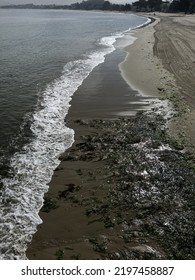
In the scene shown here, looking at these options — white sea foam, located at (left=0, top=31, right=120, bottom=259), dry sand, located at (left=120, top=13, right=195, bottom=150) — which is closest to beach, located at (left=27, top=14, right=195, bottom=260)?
dry sand, located at (left=120, top=13, right=195, bottom=150)

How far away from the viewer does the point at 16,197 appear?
9.51 metres

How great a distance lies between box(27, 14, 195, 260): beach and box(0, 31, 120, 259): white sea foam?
28cm

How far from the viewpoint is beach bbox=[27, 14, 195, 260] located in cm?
782

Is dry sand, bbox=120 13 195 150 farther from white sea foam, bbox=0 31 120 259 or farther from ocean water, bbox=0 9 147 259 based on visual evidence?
white sea foam, bbox=0 31 120 259

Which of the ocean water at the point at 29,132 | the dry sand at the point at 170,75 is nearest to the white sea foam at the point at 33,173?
the ocean water at the point at 29,132

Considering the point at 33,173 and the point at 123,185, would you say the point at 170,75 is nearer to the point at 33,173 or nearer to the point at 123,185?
the point at 123,185

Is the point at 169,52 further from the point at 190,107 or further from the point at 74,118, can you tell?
the point at 74,118

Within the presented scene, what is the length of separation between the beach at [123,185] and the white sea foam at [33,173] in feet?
0.93

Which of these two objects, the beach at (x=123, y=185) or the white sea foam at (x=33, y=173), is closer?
the beach at (x=123, y=185)

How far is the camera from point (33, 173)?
1084 cm

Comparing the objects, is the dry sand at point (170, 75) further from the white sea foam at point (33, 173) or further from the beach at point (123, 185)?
the white sea foam at point (33, 173)

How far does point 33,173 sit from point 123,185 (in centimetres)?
304

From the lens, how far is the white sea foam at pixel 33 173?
811cm
